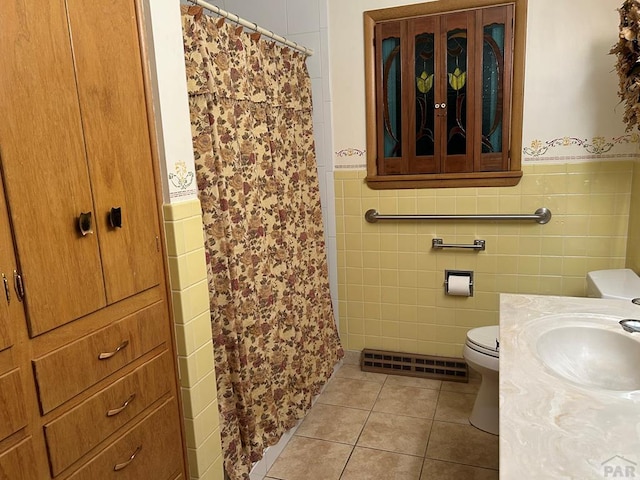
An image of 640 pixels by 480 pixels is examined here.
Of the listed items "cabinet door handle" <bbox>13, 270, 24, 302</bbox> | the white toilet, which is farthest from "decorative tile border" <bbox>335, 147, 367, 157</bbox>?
"cabinet door handle" <bbox>13, 270, 24, 302</bbox>

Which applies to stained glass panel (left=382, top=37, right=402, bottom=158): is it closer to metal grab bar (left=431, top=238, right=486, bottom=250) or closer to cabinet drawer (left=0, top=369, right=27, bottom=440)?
metal grab bar (left=431, top=238, right=486, bottom=250)

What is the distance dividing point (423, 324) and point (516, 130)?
1196 mm

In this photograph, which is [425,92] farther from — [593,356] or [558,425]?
[558,425]

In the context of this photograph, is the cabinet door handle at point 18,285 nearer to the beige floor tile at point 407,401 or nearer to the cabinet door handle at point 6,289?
the cabinet door handle at point 6,289

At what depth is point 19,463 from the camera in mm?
972

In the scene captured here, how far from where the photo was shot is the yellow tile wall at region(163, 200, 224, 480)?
1.40 meters

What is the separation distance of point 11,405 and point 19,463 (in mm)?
127

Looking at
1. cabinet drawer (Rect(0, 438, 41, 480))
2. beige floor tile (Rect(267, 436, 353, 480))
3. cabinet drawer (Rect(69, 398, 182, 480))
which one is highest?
cabinet drawer (Rect(0, 438, 41, 480))

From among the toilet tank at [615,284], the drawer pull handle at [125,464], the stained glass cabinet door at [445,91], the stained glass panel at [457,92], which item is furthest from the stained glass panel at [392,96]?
the drawer pull handle at [125,464]

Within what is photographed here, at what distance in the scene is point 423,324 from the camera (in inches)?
109

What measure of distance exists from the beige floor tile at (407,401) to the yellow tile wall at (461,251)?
0.84ft

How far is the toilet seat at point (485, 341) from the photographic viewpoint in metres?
2.13

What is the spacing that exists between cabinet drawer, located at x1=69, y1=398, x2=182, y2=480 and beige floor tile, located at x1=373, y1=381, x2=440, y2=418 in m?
1.30

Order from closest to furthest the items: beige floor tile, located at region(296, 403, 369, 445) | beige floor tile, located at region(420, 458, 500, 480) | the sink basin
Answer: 1. the sink basin
2. beige floor tile, located at region(420, 458, 500, 480)
3. beige floor tile, located at region(296, 403, 369, 445)
